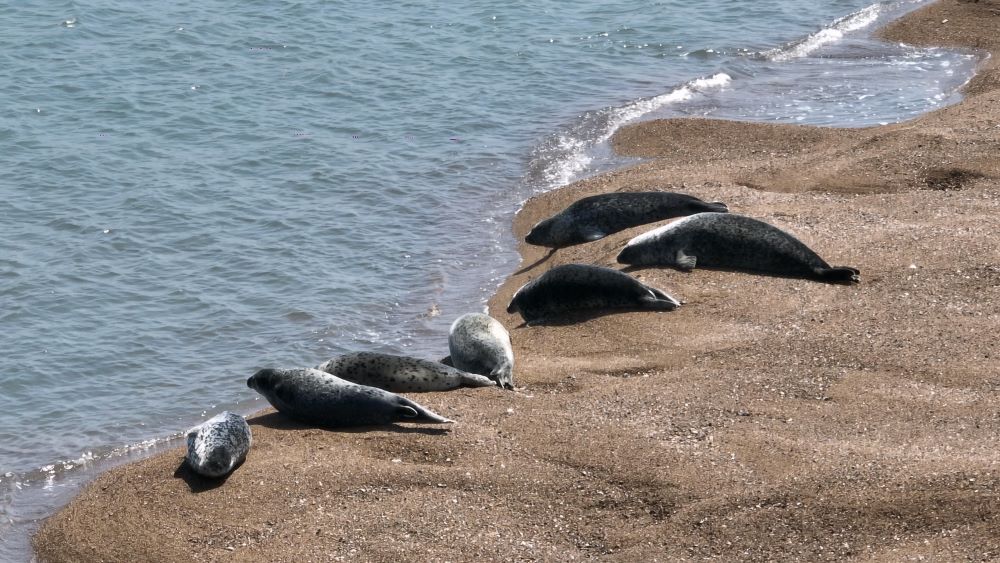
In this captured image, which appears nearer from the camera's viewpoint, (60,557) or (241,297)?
(60,557)

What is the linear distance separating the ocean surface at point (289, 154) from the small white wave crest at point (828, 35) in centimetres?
6

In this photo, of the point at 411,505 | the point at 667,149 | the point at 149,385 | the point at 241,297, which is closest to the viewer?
the point at 411,505

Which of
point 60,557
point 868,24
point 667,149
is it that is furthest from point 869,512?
point 868,24

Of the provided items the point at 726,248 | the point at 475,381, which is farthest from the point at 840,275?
the point at 475,381

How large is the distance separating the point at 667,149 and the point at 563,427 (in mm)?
7933

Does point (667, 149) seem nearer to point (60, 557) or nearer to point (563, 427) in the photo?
point (563, 427)

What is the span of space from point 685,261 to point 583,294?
36.8 inches

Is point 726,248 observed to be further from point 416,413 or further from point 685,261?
point 416,413

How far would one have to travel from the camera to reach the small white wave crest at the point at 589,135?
13.9 m

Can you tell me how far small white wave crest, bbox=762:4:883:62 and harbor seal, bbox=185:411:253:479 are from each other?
1375cm

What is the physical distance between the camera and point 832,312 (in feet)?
26.9

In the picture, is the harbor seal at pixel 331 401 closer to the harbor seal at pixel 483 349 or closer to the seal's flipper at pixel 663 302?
the harbor seal at pixel 483 349

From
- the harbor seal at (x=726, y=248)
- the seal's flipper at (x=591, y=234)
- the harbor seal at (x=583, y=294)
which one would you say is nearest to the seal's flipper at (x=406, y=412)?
the harbor seal at (x=583, y=294)

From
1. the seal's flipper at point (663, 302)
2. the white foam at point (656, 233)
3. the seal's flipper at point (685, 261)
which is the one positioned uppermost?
the white foam at point (656, 233)
